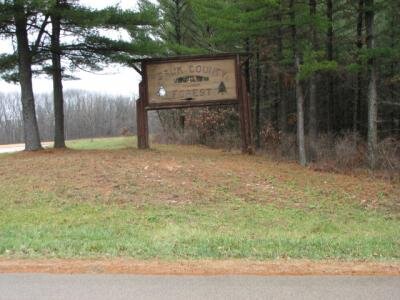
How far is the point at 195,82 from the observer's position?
57.0 feet

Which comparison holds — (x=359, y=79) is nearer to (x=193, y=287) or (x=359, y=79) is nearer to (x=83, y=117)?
(x=193, y=287)

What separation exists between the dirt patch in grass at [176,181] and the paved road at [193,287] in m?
5.04

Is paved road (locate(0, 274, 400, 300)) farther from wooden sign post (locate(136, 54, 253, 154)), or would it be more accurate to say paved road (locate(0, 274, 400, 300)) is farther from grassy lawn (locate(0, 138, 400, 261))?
wooden sign post (locate(136, 54, 253, 154))

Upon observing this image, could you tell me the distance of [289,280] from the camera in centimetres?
622

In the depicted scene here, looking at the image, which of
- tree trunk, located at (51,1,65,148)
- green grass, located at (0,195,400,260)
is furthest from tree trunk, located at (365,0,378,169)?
tree trunk, located at (51,1,65,148)

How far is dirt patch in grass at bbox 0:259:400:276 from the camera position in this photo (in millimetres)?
6562

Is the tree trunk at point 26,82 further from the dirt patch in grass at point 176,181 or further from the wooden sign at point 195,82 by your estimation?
the wooden sign at point 195,82

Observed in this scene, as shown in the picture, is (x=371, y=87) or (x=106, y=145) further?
(x=106, y=145)

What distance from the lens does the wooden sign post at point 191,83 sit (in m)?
17.3

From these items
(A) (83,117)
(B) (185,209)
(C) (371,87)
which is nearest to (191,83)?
(C) (371,87)

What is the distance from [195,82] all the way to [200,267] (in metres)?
11.2

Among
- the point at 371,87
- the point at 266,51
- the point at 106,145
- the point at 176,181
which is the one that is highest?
the point at 266,51

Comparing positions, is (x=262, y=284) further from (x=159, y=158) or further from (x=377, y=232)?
(x=159, y=158)

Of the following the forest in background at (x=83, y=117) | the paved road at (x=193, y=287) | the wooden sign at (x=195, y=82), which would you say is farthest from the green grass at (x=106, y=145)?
the forest in background at (x=83, y=117)
